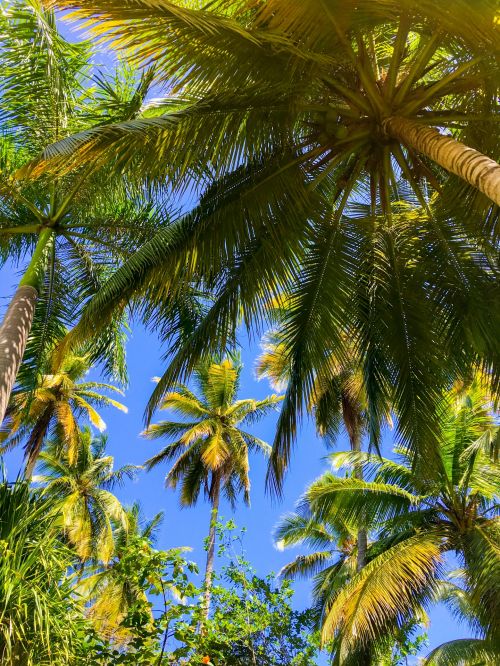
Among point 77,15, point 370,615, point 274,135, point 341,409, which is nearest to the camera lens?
point 77,15

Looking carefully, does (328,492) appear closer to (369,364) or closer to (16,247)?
(369,364)

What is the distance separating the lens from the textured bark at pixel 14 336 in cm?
680

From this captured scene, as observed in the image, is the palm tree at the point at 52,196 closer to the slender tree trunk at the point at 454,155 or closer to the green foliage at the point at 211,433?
the slender tree trunk at the point at 454,155

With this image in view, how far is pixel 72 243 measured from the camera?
9820 mm

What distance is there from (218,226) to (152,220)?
2524mm

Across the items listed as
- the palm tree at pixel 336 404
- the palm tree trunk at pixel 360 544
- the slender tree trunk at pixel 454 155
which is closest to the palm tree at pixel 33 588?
the slender tree trunk at pixel 454 155

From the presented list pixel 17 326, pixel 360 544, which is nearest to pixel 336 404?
pixel 360 544

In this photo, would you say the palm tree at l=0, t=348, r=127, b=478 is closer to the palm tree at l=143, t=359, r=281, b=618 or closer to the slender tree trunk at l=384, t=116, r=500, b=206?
the palm tree at l=143, t=359, r=281, b=618

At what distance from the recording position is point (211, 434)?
23766 millimetres

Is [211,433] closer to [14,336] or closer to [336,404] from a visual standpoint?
[336,404]

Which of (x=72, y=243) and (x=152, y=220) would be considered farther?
(x=72, y=243)

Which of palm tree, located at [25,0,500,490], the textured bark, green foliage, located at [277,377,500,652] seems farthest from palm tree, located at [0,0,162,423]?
green foliage, located at [277,377,500,652]

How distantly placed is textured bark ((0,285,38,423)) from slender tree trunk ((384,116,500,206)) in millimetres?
4715

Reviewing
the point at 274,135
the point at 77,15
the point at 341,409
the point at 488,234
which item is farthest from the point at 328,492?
the point at 77,15
